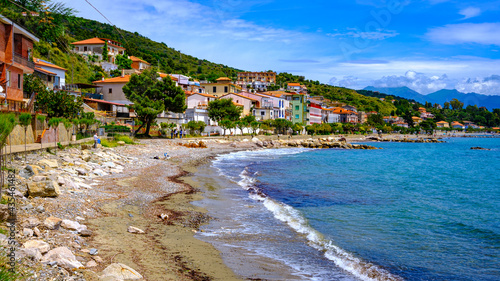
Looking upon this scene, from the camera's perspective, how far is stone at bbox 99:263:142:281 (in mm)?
7184

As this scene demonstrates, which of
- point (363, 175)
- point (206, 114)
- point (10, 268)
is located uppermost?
point (206, 114)

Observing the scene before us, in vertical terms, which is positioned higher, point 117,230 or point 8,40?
point 8,40

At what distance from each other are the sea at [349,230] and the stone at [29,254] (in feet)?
14.9

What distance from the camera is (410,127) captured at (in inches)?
7731

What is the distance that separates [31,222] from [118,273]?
9.79 feet

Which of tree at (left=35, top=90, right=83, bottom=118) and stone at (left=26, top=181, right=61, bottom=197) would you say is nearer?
stone at (left=26, top=181, right=61, bottom=197)

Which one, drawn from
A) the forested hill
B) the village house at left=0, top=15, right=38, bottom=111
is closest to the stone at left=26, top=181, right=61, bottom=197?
the village house at left=0, top=15, right=38, bottom=111

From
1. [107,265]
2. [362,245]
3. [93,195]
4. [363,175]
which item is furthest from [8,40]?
[363,175]

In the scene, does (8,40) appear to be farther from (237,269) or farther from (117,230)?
(237,269)

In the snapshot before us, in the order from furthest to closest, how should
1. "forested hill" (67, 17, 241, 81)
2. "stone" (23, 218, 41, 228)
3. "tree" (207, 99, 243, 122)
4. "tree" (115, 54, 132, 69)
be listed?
"forested hill" (67, 17, 241, 81) → "tree" (115, 54, 132, 69) → "tree" (207, 99, 243, 122) → "stone" (23, 218, 41, 228)

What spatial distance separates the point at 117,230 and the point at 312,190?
15.1 m

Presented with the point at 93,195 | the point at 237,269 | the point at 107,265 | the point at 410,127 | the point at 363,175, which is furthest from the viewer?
the point at 410,127

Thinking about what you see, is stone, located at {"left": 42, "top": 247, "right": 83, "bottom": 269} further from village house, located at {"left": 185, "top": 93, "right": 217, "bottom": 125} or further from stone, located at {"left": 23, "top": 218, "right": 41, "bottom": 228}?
village house, located at {"left": 185, "top": 93, "right": 217, "bottom": 125}

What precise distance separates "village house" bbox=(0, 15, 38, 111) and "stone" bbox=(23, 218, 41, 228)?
19.5 meters
